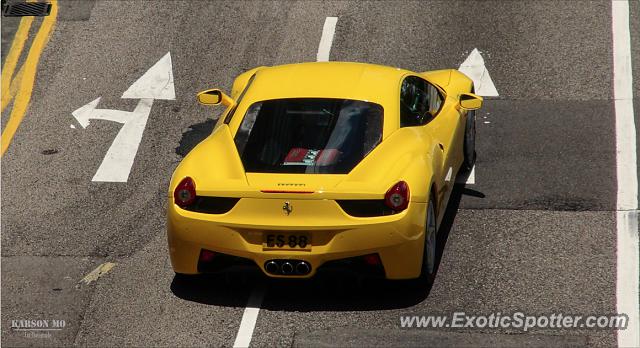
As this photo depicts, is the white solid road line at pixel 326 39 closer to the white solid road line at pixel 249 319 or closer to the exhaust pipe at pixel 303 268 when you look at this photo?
the white solid road line at pixel 249 319

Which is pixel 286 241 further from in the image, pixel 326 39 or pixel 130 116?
pixel 326 39

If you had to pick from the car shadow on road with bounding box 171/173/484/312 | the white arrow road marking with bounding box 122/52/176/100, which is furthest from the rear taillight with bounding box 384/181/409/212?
the white arrow road marking with bounding box 122/52/176/100

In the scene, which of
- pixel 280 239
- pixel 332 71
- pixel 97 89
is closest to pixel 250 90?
pixel 332 71

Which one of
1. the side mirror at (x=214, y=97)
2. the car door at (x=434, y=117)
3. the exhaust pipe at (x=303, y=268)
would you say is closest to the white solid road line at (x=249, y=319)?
the exhaust pipe at (x=303, y=268)

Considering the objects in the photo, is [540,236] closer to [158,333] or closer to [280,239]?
[280,239]

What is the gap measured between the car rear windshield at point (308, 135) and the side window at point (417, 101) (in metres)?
0.30

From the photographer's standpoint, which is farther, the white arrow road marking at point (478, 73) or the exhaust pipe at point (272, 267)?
the white arrow road marking at point (478, 73)

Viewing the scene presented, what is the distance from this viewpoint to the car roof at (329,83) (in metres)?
10.2

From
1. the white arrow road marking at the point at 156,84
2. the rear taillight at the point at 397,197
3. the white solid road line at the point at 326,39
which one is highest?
the rear taillight at the point at 397,197

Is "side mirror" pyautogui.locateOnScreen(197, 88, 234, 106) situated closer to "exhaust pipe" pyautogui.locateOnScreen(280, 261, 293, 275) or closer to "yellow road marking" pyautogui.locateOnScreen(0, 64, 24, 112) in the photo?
"exhaust pipe" pyautogui.locateOnScreen(280, 261, 293, 275)

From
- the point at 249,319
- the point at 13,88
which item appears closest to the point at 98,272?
the point at 249,319

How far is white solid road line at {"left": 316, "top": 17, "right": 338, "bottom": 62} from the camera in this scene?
14430mm

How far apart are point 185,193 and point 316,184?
0.95m

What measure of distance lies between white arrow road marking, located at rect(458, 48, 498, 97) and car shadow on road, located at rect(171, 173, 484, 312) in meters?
3.98
